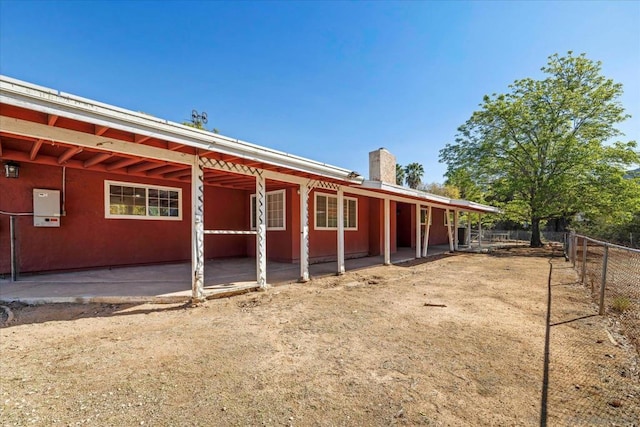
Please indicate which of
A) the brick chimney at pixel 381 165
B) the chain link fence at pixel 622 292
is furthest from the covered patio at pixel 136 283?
the brick chimney at pixel 381 165

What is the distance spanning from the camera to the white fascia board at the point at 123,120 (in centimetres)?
301

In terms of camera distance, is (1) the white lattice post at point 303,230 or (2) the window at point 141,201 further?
(2) the window at point 141,201

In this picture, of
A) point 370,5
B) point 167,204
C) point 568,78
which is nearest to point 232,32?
point 370,5

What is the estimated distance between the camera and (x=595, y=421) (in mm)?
2137

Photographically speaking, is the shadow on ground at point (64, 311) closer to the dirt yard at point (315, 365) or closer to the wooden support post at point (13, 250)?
the dirt yard at point (315, 365)

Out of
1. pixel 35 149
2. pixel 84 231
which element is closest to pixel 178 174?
pixel 84 231

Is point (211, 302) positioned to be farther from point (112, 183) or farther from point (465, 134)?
point (465, 134)

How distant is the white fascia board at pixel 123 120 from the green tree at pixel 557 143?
57.5ft

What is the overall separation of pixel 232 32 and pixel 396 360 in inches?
479

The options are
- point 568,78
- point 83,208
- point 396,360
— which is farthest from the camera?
point 568,78

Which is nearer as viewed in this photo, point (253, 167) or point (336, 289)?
point (253, 167)

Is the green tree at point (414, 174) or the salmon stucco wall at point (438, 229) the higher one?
the green tree at point (414, 174)

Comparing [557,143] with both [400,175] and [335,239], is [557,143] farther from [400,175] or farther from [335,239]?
[400,175]

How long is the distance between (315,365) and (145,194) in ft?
25.0
